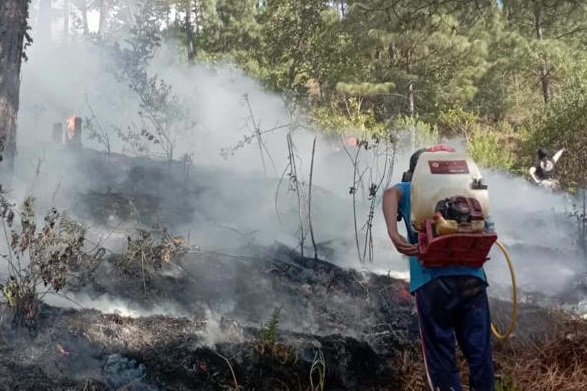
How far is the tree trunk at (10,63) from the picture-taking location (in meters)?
5.05

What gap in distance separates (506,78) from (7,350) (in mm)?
18689

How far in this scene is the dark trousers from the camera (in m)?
2.52

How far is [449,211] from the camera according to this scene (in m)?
2.41

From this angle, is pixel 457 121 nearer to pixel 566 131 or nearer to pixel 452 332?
pixel 566 131

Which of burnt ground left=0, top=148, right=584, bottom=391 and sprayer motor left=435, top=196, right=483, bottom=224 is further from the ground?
sprayer motor left=435, top=196, right=483, bottom=224

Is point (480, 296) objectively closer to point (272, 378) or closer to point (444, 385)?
point (444, 385)

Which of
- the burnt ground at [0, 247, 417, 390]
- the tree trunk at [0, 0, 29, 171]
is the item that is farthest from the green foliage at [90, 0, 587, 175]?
the burnt ground at [0, 247, 417, 390]

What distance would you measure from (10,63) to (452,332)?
4316 mm

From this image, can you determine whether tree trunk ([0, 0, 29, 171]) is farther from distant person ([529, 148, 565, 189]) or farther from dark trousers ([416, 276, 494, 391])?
distant person ([529, 148, 565, 189])

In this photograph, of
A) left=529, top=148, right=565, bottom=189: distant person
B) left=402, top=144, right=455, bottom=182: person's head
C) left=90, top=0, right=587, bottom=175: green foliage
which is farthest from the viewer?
left=90, top=0, right=587, bottom=175: green foliage

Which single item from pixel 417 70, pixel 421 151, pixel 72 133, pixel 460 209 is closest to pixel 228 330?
pixel 421 151

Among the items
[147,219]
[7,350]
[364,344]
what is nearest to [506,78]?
[147,219]

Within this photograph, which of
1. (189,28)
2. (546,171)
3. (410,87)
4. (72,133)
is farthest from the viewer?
(189,28)

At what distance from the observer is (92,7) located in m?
34.5
